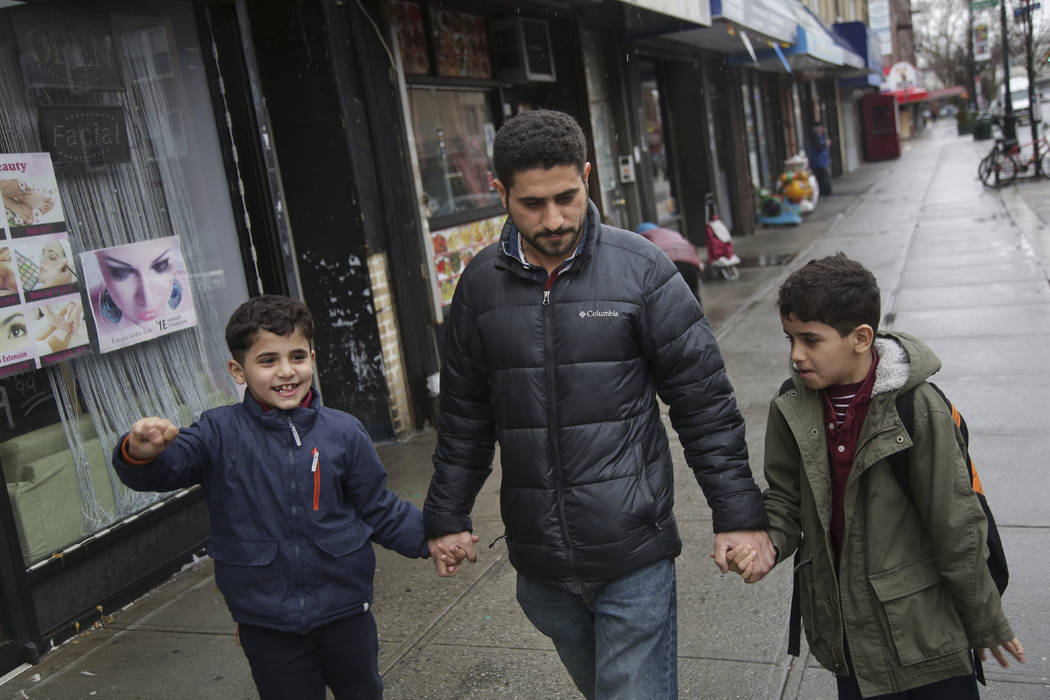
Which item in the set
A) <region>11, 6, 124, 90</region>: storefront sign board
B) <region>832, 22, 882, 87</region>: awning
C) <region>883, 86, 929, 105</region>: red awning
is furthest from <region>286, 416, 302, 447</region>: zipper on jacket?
<region>883, 86, 929, 105</region>: red awning

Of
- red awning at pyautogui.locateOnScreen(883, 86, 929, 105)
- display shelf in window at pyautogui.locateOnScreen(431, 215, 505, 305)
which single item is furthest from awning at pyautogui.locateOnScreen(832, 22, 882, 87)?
display shelf in window at pyautogui.locateOnScreen(431, 215, 505, 305)

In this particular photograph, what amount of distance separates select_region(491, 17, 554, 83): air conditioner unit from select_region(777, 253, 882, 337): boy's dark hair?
6.59 metres

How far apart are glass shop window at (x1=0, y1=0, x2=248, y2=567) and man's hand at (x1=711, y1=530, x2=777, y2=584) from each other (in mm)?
3119

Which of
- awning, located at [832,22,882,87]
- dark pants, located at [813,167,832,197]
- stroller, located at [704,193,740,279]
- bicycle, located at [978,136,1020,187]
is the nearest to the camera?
stroller, located at [704,193,740,279]

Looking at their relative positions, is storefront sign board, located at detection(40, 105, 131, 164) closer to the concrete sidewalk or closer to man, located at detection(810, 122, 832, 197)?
the concrete sidewalk

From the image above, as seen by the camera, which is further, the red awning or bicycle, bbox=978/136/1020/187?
the red awning

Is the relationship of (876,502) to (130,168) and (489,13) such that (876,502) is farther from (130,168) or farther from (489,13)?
(489,13)

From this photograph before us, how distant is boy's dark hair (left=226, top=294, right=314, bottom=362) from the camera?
102 inches

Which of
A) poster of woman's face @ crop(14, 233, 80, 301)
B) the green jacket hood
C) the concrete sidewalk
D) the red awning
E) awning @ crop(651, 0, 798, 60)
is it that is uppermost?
awning @ crop(651, 0, 798, 60)

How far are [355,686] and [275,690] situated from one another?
23cm

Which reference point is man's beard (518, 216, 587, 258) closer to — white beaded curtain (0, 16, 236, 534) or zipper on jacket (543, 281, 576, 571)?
zipper on jacket (543, 281, 576, 571)

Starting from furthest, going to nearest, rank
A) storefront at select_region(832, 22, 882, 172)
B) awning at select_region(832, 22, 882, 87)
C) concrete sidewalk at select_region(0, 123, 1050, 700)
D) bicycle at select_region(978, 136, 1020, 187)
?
1. storefront at select_region(832, 22, 882, 172)
2. awning at select_region(832, 22, 882, 87)
3. bicycle at select_region(978, 136, 1020, 187)
4. concrete sidewalk at select_region(0, 123, 1050, 700)

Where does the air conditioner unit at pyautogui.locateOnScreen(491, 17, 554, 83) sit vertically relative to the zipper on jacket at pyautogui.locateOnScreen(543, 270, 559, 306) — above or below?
above

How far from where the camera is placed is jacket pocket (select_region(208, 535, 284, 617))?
256 cm
